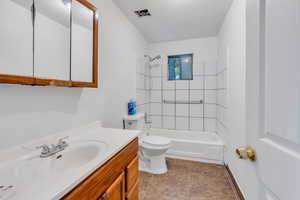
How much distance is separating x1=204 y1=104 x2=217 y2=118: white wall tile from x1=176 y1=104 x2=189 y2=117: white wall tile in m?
0.40

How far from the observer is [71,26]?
3.75 feet

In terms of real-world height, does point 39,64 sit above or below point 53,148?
above

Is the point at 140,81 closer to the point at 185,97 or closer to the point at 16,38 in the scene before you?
the point at 185,97

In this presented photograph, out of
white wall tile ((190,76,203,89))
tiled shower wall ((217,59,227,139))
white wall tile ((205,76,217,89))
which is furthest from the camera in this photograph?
white wall tile ((190,76,203,89))

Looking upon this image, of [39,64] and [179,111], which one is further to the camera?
[179,111]

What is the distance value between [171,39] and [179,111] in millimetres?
1629

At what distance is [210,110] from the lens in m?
2.92

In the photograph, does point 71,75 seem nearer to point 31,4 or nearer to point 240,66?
point 31,4

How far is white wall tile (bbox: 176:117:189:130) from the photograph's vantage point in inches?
122

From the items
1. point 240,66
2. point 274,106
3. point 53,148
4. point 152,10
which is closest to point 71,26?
point 53,148

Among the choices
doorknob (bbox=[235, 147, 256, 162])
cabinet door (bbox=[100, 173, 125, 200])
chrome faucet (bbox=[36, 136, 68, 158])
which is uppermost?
doorknob (bbox=[235, 147, 256, 162])

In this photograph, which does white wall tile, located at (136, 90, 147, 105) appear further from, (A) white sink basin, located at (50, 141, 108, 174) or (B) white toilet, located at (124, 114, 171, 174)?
(A) white sink basin, located at (50, 141, 108, 174)

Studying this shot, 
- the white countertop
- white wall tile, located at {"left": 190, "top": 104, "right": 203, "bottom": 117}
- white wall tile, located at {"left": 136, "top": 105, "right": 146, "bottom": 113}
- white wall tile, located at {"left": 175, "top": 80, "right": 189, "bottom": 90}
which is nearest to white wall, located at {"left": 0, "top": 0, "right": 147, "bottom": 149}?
the white countertop

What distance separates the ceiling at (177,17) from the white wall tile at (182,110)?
1.50m
